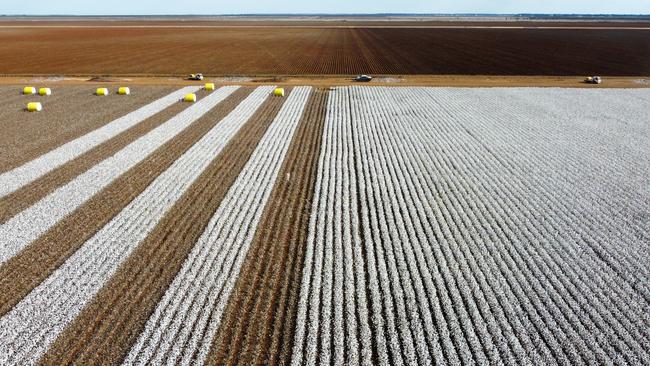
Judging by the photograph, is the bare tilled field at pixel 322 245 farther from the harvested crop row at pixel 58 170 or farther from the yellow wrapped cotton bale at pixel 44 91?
the yellow wrapped cotton bale at pixel 44 91

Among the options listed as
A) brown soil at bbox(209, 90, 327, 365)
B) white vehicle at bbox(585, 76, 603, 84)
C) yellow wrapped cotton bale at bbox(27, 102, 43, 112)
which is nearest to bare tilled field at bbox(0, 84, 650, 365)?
brown soil at bbox(209, 90, 327, 365)

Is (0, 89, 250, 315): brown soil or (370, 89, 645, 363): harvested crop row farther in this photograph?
(0, 89, 250, 315): brown soil

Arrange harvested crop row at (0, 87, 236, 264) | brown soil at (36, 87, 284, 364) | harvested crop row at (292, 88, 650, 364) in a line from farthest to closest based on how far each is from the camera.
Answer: harvested crop row at (0, 87, 236, 264), harvested crop row at (292, 88, 650, 364), brown soil at (36, 87, 284, 364)

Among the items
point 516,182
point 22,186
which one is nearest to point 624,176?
point 516,182

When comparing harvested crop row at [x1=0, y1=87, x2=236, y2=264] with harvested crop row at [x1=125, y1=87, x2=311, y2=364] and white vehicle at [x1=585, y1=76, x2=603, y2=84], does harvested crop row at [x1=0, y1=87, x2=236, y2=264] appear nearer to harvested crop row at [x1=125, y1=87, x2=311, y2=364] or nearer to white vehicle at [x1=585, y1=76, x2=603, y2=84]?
harvested crop row at [x1=125, y1=87, x2=311, y2=364]

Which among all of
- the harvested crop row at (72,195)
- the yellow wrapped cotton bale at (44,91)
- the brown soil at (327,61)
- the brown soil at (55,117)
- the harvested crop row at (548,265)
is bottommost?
the harvested crop row at (548,265)

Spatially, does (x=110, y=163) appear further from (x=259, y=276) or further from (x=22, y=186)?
(x=259, y=276)

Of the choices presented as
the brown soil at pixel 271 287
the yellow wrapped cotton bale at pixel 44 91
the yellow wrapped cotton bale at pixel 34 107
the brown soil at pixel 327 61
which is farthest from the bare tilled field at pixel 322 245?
the brown soil at pixel 327 61

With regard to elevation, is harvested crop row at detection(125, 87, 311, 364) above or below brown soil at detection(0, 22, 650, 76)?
below
